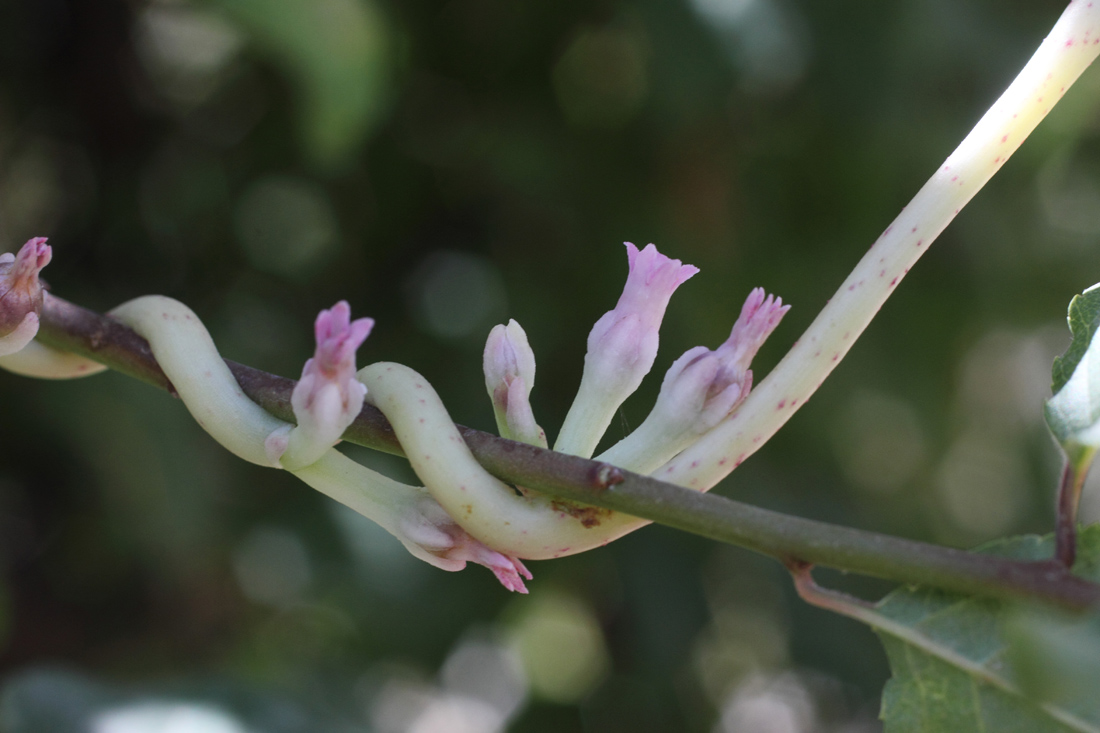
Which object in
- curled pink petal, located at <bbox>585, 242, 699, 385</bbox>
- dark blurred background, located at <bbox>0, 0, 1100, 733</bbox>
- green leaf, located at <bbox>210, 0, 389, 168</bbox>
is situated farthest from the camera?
dark blurred background, located at <bbox>0, 0, 1100, 733</bbox>

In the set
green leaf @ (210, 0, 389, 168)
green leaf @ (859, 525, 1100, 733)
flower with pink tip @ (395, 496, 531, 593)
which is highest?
green leaf @ (210, 0, 389, 168)

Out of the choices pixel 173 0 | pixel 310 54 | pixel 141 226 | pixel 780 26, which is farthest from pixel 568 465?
pixel 173 0

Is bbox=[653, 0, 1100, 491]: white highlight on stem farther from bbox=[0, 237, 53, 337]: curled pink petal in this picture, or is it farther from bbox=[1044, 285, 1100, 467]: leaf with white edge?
bbox=[0, 237, 53, 337]: curled pink petal

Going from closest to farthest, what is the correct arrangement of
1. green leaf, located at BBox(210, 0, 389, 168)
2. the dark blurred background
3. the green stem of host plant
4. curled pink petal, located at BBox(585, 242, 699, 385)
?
the green stem of host plant → curled pink petal, located at BBox(585, 242, 699, 385) → green leaf, located at BBox(210, 0, 389, 168) → the dark blurred background

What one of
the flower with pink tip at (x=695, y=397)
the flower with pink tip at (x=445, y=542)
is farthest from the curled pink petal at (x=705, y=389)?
the flower with pink tip at (x=445, y=542)

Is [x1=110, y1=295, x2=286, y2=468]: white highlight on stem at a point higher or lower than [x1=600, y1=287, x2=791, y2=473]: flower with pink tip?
lower

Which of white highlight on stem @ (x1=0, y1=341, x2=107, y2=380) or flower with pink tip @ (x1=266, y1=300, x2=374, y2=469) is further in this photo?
white highlight on stem @ (x1=0, y1=341, x2=107, y2=380)

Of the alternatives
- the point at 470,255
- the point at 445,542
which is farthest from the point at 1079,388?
the point at 470,255

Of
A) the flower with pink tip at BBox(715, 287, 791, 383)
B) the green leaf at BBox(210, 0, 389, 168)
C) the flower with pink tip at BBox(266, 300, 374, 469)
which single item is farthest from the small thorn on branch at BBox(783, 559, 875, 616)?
the green leaf at BBox(210, 0, 389, 168)

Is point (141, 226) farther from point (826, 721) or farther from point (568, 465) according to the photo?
point (826, 721)
